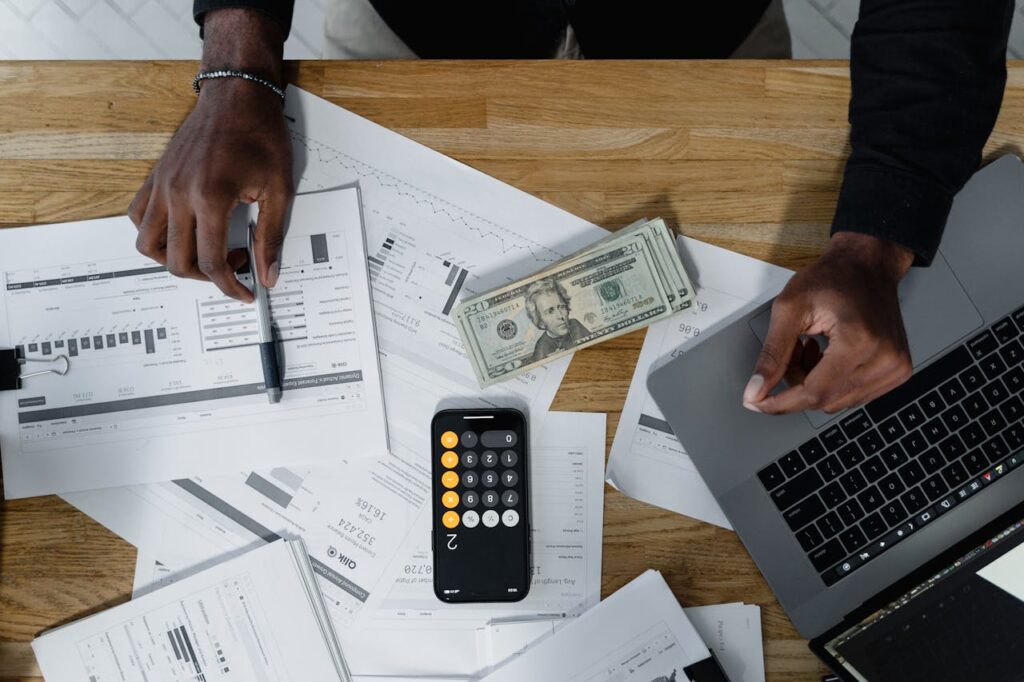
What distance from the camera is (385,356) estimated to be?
2.55 ft

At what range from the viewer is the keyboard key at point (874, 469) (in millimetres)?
736

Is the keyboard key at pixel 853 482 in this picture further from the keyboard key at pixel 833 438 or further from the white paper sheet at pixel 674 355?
the white paper sheet at pixel 674 355

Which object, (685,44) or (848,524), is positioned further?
(685,44)

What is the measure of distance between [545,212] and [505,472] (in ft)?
0.84

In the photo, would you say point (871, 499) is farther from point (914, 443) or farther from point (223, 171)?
point (223, 171)

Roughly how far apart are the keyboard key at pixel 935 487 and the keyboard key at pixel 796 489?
0.10 metres

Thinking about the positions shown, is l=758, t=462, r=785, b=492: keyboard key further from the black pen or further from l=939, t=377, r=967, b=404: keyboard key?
the black pen

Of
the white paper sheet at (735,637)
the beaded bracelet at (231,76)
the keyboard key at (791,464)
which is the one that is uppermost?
the beaded bracelet at (231,76)

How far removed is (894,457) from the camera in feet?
2.42

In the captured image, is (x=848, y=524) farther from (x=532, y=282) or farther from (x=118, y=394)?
(x=118, y=394)

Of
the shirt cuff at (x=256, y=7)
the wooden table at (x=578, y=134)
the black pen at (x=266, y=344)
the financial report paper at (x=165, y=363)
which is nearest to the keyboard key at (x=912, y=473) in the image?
the wooden table at (x=578, y=134)

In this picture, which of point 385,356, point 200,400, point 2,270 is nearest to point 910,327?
point 385,356

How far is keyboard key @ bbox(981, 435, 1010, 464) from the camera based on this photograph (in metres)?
0.73

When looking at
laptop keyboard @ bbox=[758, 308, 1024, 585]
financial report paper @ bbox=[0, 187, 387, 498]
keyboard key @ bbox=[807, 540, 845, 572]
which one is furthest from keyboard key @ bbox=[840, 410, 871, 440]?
financial report paper @ bbox=[0, 187, 387, 498]
